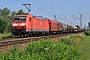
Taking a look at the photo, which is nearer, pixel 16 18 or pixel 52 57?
pixel 52 57

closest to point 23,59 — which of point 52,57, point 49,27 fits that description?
point 52,57

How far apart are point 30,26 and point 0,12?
122132 millimetres

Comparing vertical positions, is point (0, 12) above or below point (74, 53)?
above

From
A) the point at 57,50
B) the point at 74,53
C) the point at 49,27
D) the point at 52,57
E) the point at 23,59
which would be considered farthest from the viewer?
the point at 49,27

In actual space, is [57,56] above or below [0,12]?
below

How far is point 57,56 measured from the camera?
8336mm

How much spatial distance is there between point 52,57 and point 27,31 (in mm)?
24951

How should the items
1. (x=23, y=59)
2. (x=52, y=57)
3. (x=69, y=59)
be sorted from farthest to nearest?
(x=69, y=59) → (x=52, y=57) → (x=23, y=59)

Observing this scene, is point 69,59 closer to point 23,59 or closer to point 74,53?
point 74,53

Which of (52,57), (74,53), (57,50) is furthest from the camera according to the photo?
(74,53)

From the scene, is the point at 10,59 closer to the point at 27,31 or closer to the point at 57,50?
the point at 57,50

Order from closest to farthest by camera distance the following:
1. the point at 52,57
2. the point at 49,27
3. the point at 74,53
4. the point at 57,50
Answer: the point at 52,57 < the point at 57,50 < the point at 74,53 < the point at 49,27

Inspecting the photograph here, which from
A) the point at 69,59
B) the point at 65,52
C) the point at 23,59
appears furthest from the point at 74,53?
the point at 23,59

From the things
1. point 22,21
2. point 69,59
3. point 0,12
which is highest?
point 0,12
